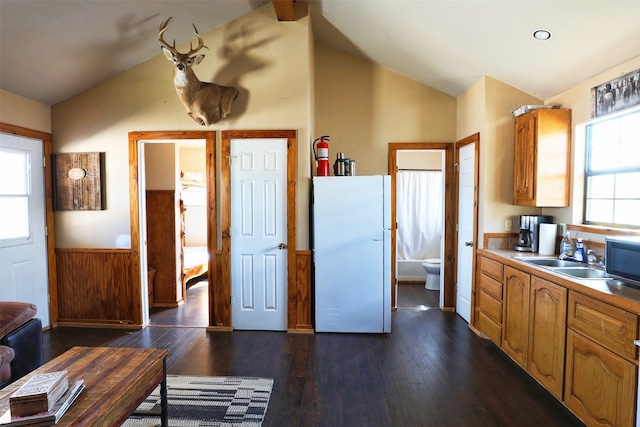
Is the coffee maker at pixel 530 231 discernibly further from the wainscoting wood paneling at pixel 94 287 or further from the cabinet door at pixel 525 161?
the wainscoting wood paneling at pixel 94 287

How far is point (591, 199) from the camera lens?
2730 mm

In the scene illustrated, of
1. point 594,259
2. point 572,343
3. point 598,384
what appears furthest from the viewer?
point 594,259

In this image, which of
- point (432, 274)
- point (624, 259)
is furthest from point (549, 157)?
point (432, 274)

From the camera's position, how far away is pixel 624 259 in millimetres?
1850

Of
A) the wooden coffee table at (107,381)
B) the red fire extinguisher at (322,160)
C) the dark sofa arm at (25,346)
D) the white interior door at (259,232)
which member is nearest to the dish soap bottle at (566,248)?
the red fire extinguisher at (322,160)

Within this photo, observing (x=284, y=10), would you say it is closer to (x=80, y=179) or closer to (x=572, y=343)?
(x=80, y=179)

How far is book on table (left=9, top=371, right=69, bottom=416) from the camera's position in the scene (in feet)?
3.96

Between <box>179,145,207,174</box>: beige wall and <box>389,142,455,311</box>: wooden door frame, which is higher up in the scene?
<box>179,145,207,174</box>: beige wall

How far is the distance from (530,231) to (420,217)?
237 cm

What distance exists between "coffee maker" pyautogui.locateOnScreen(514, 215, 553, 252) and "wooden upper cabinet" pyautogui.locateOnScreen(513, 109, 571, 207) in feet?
0.63

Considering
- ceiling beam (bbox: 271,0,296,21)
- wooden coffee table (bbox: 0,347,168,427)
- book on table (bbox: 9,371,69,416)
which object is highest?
ceiling beam (bbox: 271,0,296,21)

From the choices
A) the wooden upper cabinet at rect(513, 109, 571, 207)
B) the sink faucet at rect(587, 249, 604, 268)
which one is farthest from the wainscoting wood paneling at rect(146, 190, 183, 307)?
the sink faucet at rect(587, 249, 604, 268)

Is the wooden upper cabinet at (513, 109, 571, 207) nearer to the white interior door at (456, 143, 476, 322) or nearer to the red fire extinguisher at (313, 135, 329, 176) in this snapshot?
the white interior door at (456, 143, 476, 322)

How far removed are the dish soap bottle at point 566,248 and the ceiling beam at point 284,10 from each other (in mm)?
3164
